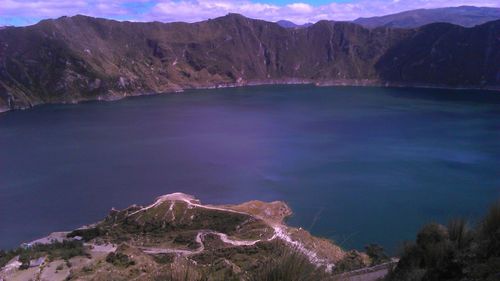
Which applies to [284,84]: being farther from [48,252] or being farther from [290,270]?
[290,270]

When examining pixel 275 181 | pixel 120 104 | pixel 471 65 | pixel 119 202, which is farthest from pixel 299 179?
pixel 471 65

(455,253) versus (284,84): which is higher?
(455,253)

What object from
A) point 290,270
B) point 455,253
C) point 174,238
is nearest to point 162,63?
point 174,238

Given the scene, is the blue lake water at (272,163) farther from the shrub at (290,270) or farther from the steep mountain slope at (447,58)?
the steep mountain slope at (447,58)

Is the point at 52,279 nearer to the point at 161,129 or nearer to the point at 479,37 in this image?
the point at 161,129

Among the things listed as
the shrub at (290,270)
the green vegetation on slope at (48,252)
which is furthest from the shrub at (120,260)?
the shrub at (290,270)

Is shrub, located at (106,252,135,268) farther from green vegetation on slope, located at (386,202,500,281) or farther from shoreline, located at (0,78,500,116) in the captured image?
shoreline, located at (0,78,500,116)

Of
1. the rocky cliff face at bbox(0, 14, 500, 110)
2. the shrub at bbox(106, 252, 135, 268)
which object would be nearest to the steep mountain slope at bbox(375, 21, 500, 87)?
the rocky cliff face at bbox(0, 14, 500, 110)
